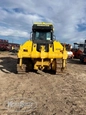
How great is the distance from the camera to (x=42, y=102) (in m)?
6.30

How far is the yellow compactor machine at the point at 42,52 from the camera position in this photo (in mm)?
11344

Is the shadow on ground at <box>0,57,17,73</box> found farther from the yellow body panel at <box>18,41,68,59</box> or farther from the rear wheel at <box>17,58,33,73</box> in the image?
the yellow body panel at <box>18,41,68,59</box>

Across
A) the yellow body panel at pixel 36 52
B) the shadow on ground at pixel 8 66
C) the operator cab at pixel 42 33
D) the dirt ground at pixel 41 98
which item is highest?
the operator cab at pixel 42 33

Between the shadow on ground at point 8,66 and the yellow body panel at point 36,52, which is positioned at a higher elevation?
the yellow body panel at point 36,52

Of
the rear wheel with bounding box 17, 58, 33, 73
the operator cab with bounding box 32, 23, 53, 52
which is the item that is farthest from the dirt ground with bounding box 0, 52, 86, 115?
the operator cab with bounding box 32, 23, 53, 52

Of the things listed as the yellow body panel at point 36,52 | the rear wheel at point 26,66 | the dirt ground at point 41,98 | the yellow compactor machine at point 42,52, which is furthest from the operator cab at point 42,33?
the dirt ground at point 41,98

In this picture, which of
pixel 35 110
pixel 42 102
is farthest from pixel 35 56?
pixel 35 110

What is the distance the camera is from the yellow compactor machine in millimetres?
11344

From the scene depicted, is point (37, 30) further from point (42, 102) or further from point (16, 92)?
point (42, 102)

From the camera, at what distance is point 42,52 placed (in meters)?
11.3

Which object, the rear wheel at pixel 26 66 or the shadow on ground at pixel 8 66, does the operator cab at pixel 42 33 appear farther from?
the shadow on ground at pixel 8 66

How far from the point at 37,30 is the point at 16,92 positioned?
6271 mm

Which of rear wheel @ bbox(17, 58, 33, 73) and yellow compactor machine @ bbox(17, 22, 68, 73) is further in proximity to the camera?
rear wheel @ bbox(17, 58, 33, 73)

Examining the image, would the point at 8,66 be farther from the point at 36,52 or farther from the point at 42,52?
the point at 42,52
